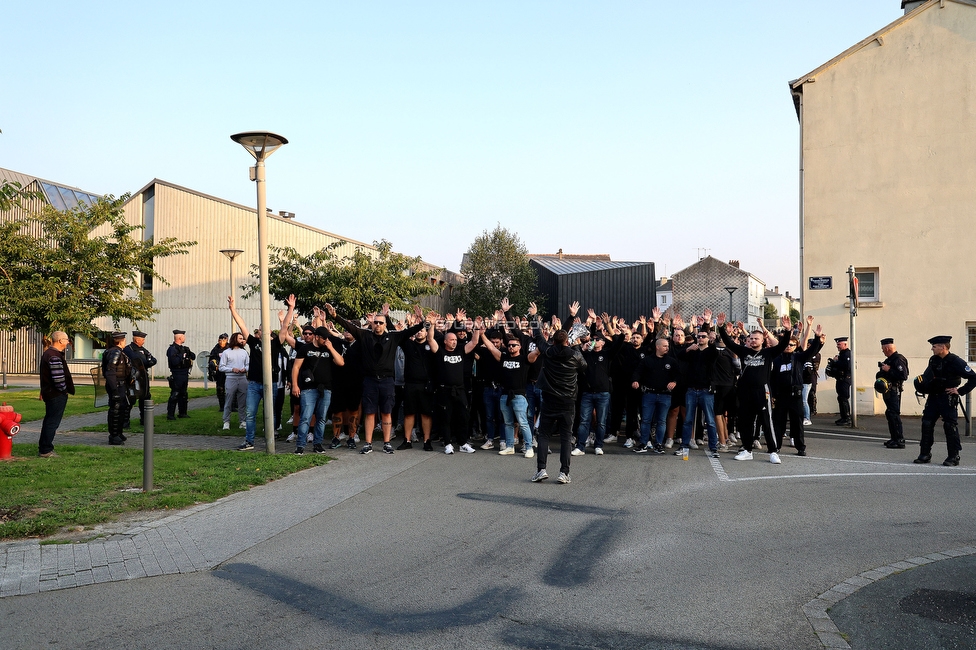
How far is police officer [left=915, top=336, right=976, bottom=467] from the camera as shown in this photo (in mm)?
10953

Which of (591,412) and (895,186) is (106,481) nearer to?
(591,412)

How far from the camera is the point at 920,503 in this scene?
27.0 ft

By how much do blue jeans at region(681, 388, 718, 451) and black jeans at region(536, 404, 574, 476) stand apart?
3064mm

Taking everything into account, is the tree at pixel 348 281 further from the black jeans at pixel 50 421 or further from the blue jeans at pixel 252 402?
the black jeans at pixel 50 421

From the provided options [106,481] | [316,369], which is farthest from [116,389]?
[106,481]

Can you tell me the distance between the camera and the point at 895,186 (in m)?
19.7

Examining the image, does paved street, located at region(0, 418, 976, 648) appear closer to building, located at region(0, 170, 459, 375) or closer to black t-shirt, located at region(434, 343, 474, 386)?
black t-shirt, located at region(434, 343, 474, 386)

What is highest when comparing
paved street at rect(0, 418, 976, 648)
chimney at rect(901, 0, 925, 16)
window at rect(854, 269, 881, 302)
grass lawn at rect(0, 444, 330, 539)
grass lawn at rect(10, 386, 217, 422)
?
chimney at rect(901, 0, 925, 16)

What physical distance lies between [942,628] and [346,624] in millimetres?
3525

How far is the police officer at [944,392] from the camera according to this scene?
11.0 meters

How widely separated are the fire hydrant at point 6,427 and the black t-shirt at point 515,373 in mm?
6603

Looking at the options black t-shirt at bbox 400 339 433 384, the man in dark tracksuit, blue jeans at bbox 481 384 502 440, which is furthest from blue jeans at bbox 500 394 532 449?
the man in dark tracksuit

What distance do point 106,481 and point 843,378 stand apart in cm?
1445

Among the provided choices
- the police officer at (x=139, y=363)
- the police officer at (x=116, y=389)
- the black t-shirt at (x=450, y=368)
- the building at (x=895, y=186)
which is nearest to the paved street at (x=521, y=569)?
the black t-shirt at (x=450, y=368)
